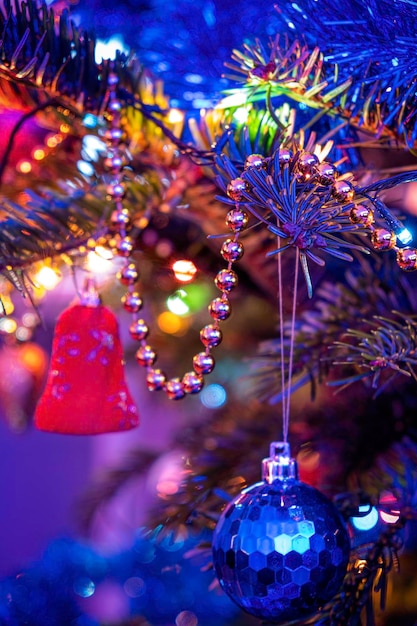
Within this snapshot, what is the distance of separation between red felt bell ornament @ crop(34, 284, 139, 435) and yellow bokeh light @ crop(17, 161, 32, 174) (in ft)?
0.47

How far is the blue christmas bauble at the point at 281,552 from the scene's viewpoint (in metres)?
0.29

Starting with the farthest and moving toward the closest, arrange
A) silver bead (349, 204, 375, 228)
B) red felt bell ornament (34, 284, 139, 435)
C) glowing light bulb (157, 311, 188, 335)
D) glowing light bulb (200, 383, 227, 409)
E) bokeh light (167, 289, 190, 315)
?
1. glowing light bulb (200, 383, 227, 409)
2. glowing light bulb (157, 311, 188, 335)
3. bokeh light (167, 289, 190, 315)
4. red felt bell ornament (34, 284, 139, 435)
5. silver bead (349, 204, 375, 228)

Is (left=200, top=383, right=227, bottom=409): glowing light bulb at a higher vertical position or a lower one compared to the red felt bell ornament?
higher

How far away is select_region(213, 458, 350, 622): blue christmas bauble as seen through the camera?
295 mm

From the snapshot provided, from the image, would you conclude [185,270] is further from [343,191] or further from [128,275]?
[343,191]

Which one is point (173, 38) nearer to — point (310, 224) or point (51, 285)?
point (51, 285)

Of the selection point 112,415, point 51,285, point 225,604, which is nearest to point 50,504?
point 225,604

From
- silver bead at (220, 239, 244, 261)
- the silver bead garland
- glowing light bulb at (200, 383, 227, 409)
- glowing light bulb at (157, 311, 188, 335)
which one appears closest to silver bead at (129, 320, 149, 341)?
the silver bead garland

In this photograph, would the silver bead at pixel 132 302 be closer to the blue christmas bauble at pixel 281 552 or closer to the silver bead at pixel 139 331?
the silver bead at pixel 139 331

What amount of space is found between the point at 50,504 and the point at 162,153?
1038 mm

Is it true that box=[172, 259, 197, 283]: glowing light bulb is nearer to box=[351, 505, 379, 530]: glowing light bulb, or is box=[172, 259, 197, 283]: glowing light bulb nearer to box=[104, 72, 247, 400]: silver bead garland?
box=[104, 72, 247, 400]: silver bead garland

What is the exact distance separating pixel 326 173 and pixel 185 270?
18 centimetres

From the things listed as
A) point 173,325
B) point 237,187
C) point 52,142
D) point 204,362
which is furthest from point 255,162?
point 173,325

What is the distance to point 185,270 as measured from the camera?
1.44ft
